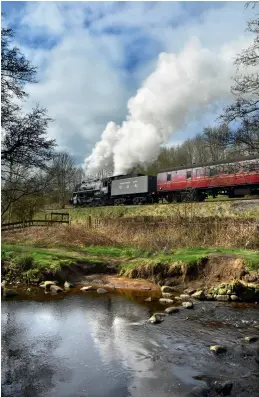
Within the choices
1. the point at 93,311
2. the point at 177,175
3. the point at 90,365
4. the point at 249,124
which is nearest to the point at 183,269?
the point at 93,311

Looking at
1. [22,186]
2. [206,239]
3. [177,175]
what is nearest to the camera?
[22,186]

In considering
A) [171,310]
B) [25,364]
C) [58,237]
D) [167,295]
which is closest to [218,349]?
[171,310]

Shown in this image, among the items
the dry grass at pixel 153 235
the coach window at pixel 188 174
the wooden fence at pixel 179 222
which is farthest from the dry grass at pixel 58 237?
the coach window at pixel 188 174

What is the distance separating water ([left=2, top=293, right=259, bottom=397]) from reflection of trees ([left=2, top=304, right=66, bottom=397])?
0.01 m

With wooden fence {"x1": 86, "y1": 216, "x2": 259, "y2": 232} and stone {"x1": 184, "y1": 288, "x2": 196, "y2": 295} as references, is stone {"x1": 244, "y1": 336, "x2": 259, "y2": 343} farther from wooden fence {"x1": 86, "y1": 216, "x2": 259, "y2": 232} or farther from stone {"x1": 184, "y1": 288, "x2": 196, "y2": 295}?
wooden fence {"x1": 86, "y1": 216, "x2": 259, "y2": 232}

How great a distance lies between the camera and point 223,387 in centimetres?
511

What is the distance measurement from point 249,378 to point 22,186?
25.0 feet

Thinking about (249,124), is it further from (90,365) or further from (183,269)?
(90,365)

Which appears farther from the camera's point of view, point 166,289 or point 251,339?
point 166,289

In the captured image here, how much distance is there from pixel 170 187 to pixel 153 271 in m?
17.0

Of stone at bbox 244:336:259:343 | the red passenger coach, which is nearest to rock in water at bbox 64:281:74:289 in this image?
stone at bbox 244:336:259:343

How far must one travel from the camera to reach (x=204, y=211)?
74.3ft

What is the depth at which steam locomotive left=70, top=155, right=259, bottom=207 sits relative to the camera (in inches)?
974

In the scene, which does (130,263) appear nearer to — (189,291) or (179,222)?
(189,291)
